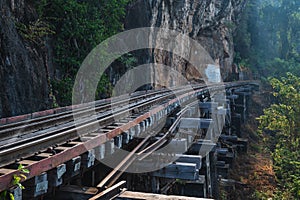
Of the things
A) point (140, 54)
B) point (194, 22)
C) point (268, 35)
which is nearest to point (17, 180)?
point (140, 54)

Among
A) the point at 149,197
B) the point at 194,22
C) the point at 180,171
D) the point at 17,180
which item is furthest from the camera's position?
the point at 194,22

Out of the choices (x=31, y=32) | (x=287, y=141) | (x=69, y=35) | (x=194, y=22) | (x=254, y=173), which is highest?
(x=194, y=22)

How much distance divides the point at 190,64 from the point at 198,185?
28.4 meters

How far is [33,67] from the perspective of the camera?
34.6 feet

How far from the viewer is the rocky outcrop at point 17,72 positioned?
905cm

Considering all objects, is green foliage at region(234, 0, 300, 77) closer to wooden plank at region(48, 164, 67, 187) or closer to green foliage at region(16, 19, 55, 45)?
green foliage at region(16, 19, 55, 45)

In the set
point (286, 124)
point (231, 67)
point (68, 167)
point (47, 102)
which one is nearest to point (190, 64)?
point (231, 67)

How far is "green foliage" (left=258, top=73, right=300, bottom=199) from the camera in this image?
1134 centimetres

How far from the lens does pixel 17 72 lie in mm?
9617

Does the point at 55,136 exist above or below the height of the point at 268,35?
below

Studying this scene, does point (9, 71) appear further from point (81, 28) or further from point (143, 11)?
point (143, 11)

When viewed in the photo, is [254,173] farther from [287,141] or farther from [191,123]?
[191,123]

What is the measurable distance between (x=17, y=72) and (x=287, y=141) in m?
12.4

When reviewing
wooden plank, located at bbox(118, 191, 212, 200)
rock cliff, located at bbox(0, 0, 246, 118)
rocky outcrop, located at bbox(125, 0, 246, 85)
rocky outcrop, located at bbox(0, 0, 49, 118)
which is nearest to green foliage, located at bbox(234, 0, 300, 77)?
rocky outcrop, located at bbox(125, 0, 246, 85)
